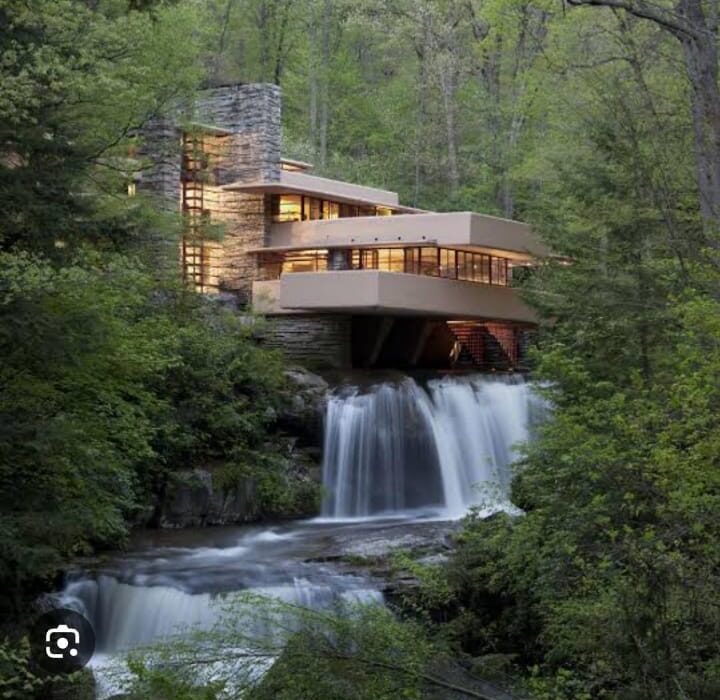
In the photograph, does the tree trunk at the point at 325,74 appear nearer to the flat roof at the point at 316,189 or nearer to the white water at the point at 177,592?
the flat roof at the point at 316,189

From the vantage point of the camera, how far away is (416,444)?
2527 centimetres

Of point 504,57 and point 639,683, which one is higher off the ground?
point 504,57

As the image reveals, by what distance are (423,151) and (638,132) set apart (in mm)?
23018

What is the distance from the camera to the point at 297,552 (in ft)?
60.9

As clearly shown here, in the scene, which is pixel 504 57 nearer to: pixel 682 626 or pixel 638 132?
pixel 638 132

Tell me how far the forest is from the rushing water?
78cm

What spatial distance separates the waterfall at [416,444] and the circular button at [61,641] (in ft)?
28.3

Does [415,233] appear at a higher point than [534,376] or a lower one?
higher

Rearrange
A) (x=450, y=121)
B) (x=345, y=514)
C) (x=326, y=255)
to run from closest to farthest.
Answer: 1. (x=345, y=514)
2. (x=326, y=255)
3. (x=450, y=121)

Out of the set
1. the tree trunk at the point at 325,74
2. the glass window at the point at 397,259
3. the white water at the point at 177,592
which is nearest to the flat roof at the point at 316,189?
the glass window at the point at 397,259

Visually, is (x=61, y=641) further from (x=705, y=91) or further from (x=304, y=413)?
(x=304, y=413)

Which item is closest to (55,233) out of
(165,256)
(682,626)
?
(682,626)

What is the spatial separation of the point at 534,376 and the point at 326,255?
15505mm

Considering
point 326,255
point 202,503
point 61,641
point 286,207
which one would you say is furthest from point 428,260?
point 61,641
